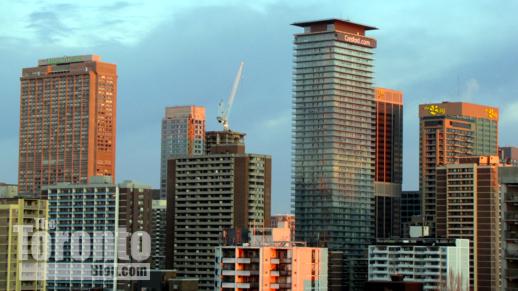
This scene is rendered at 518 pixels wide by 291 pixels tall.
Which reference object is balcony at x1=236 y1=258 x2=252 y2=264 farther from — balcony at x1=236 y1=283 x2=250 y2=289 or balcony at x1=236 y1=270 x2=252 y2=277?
balcony at x1=236 y1=283 x2=250 y2=289

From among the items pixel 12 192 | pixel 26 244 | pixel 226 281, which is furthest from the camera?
pixel 12 192

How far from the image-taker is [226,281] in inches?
5541

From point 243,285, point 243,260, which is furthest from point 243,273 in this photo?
point 243,285

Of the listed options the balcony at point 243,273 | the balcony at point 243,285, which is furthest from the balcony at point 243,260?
the balcony at point 243,285

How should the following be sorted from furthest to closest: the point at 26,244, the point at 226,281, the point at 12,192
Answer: the point at 12,192, the point at 26,244, the point at 226,281

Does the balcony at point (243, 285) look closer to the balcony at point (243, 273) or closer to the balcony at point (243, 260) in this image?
the balcony at point (243, 273)

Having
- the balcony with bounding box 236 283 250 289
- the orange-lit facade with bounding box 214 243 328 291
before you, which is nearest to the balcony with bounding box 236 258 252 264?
the orange-lit facade with bounding box 214 243 328 291

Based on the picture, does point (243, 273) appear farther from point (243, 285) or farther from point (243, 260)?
point (243, 285)

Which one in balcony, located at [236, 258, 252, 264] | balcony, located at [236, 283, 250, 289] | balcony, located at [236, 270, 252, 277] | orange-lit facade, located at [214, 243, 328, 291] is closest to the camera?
balcony, located at [236, 283, 250, 289]

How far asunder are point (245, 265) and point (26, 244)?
3071 cm

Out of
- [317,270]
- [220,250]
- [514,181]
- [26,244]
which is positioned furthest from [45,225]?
[514,181]

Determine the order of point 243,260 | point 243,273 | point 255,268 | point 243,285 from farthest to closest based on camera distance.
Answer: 1. point 243,260
2. point 243,273
3. point 255,268
4. point 243,285

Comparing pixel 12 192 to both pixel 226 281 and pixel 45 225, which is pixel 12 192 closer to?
pixel 45 225

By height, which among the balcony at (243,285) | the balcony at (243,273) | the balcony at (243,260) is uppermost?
the balcony at (243,260)
